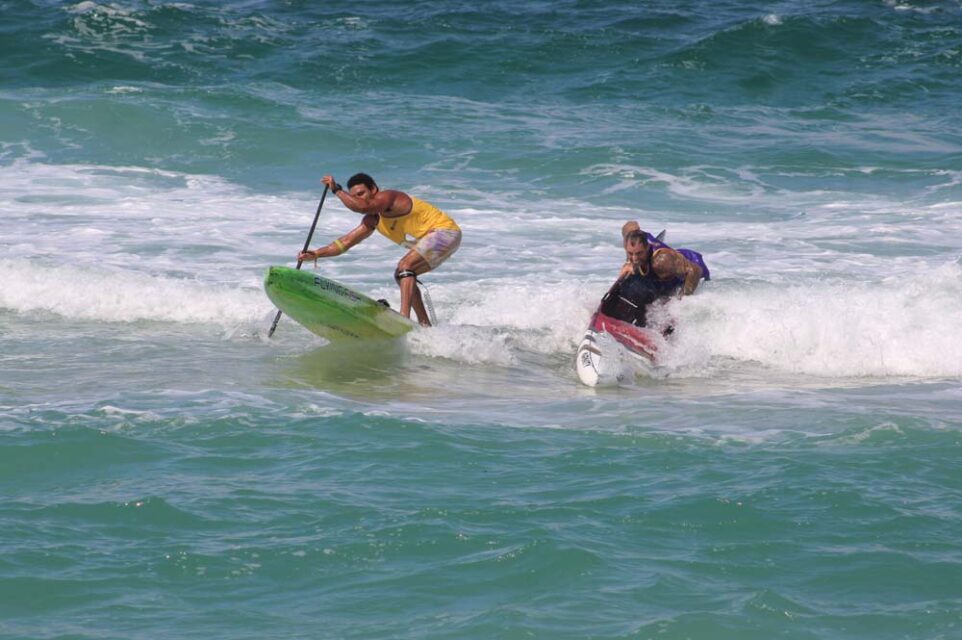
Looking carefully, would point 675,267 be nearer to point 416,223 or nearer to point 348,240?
point 416,223

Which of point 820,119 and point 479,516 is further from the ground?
point 820,119

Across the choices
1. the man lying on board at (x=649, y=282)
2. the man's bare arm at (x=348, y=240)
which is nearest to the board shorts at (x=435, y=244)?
the man's bare arm at (x=348, y=240)

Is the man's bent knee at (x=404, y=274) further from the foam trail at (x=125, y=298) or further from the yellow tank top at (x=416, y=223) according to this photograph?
the foam trail at (x=125, y=298)

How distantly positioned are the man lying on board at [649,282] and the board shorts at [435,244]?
54.2 inches

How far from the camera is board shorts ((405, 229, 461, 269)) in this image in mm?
11625

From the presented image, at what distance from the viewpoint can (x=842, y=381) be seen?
10977mm

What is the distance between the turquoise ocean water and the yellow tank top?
87cm

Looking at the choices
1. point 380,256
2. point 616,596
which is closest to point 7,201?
point 380,256

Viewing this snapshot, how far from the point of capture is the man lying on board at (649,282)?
38.1 feet

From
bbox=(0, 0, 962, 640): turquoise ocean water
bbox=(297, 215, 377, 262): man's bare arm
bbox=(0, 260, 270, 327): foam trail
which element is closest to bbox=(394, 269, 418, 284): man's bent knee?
bbox=(297, 215, 377, 262): man's bare arm

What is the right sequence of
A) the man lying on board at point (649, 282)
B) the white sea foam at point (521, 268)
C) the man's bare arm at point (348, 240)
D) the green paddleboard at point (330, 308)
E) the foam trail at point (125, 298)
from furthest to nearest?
1. the foam trail at point (125, 298)
2. the white sea foam at point (521, 268)
3. the man lying on board at point (649, 282)
4. the man's bare arm at point (348, 240)
5. the green paddleboard at point (330, 308)

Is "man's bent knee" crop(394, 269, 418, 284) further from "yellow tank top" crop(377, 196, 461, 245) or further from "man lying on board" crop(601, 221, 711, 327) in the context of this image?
"man lying on board" crop(601, 221, 711, 327)

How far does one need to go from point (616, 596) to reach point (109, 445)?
3445 millimetres

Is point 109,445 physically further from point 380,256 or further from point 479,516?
point 380,256
